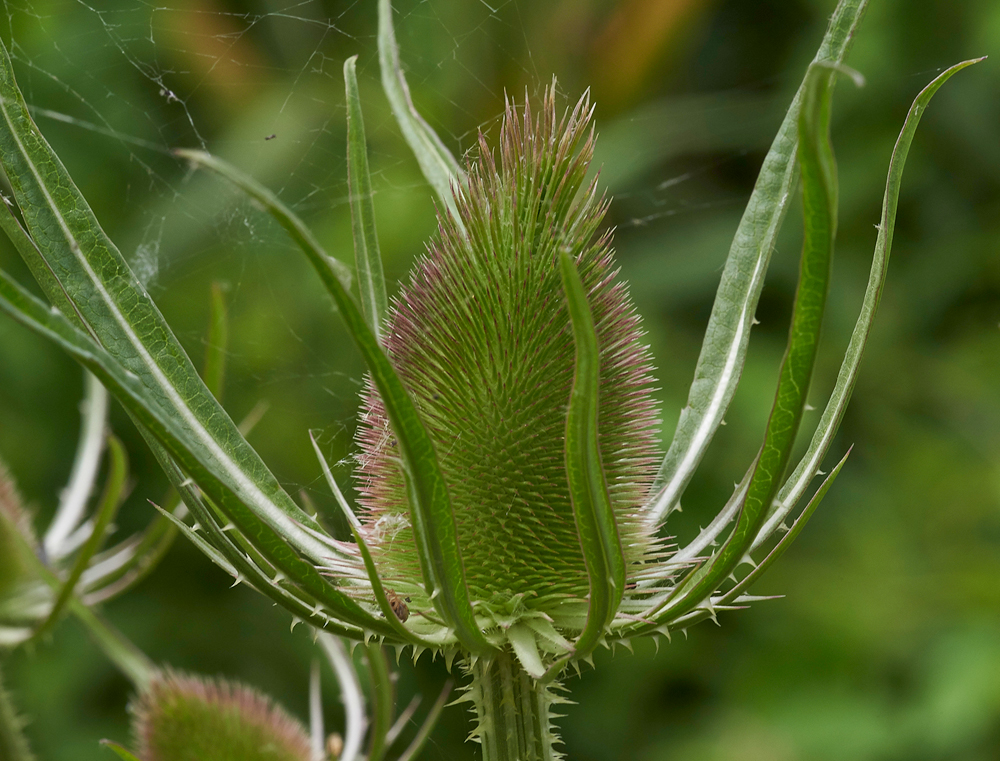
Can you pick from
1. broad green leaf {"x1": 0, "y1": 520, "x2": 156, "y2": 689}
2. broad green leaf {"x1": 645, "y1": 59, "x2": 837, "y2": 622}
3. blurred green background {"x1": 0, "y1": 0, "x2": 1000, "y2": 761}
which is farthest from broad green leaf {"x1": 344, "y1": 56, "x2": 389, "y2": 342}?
blurred green background {"x1": 0, "y1": 0, "x2": 1000, "y2": 761}

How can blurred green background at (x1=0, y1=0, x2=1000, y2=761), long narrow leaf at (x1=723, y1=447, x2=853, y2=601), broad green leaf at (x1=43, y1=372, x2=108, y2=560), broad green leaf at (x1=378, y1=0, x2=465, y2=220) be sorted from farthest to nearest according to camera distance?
blurred green background at (x1=0, y1=0, x2=1000, y2=761)
broad green leaf at (x1=43, y1=372, x2=108, y2=560)
broad green leaf at (x1=378, y1=0, x2=465, y2=220)
long narrow leaf at (x1=723, y1=447, x2=853, y2=601)

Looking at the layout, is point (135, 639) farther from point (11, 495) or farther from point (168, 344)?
point (168, 344)

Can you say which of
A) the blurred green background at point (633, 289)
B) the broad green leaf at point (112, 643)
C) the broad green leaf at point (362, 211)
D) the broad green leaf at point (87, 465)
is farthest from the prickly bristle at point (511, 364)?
the blurred green background at point (633, 289)

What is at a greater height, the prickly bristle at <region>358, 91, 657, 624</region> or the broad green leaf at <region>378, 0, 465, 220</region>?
the broad green leaf at <region>378, 0, 465, 220</region>

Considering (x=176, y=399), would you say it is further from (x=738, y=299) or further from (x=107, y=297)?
(x=738, y=299)

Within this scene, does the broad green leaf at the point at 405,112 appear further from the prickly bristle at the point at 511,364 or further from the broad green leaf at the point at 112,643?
the broad green leaf at the point at 112,643

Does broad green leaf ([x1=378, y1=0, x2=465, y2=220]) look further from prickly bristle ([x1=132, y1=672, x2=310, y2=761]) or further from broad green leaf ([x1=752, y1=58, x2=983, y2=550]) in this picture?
prickly bristle ([x1=132, y1=672, x2=310, y2=761])
